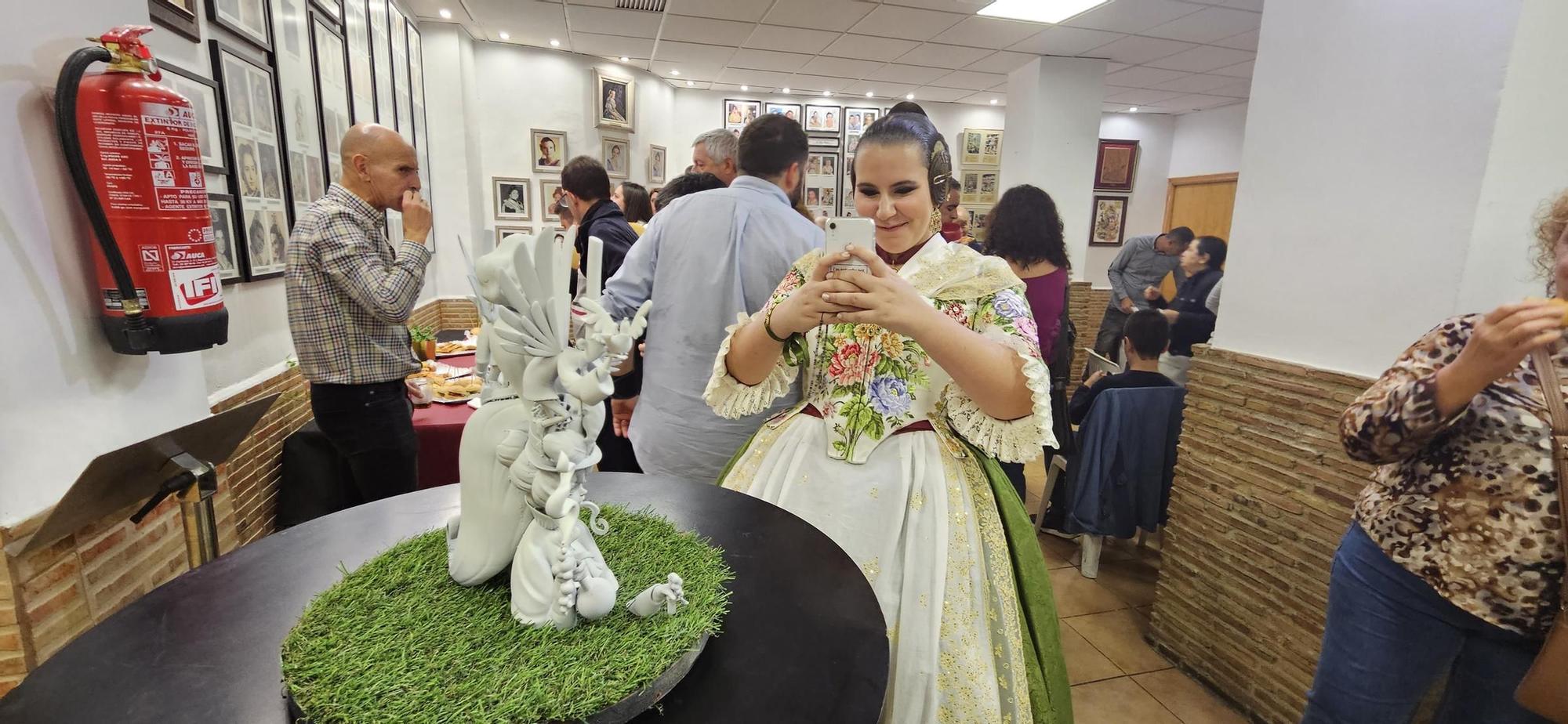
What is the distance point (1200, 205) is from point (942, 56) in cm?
440

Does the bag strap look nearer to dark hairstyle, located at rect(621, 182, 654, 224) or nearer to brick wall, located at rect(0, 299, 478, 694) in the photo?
brick wall, located at rect(0, 299, 478, 694)

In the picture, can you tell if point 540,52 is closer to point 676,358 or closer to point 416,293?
point 416,293

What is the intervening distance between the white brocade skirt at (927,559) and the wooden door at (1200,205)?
719 cm

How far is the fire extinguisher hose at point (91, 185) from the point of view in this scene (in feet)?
3.65

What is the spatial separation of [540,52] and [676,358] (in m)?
4.72

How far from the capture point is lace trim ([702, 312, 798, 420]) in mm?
1427

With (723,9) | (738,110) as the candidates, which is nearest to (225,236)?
(723,9)

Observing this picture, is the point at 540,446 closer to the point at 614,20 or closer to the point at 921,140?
the point at 921,140

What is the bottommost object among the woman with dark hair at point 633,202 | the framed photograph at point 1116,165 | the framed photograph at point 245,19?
the woman with dark hair at point 633,202

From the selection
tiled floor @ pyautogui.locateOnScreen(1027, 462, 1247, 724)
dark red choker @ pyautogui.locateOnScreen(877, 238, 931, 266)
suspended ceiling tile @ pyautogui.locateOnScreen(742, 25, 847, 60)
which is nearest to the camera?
dark red choker @ pyautogui.locateOnScreen(877, 238, 931, 266)

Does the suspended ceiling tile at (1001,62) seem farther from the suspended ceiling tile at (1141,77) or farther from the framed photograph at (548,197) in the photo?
the framed photograph at (548,197)

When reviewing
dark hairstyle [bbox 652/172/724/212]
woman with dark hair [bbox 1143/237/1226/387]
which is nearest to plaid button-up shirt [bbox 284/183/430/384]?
dark hairstyle [bbox 652/172/724/212]

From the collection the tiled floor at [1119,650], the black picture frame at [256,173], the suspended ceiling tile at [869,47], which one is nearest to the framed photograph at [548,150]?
the suspended ceiling tile at [869,47]

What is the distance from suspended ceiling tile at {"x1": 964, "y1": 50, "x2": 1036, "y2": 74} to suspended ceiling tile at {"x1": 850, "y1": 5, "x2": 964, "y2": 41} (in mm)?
758
